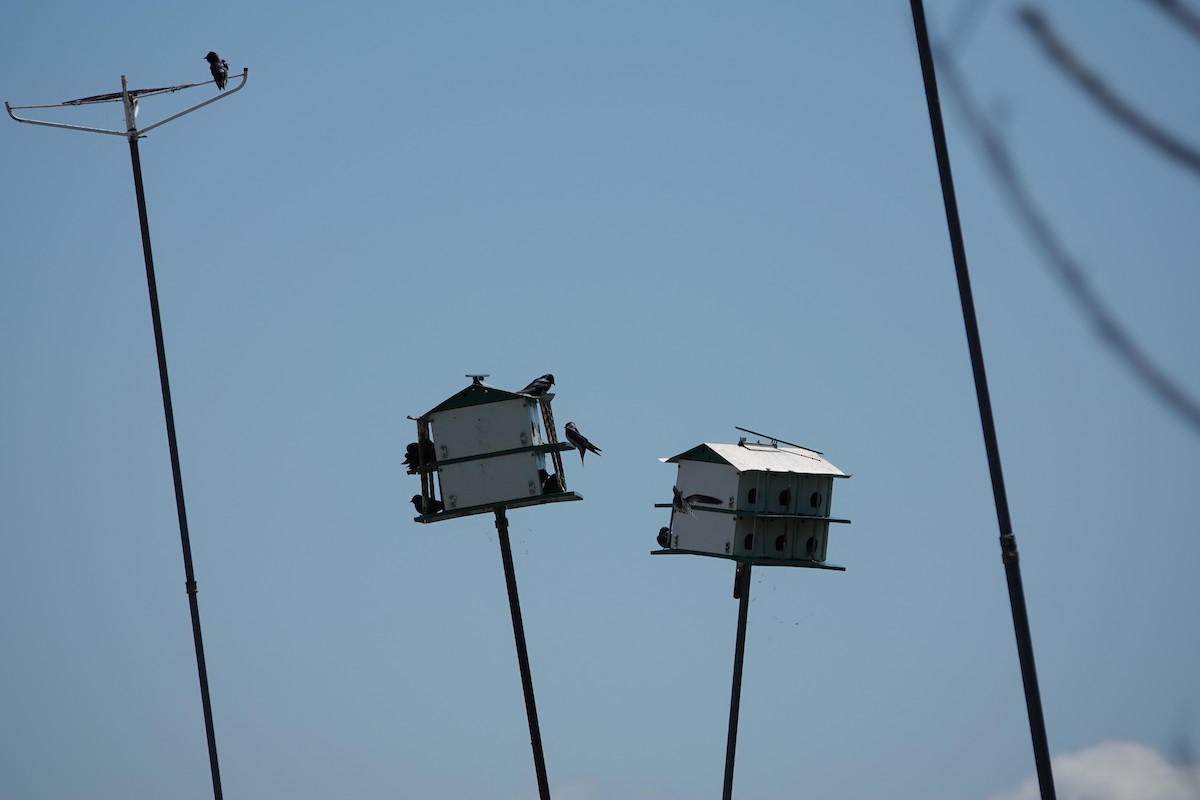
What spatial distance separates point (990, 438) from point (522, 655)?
7260mm

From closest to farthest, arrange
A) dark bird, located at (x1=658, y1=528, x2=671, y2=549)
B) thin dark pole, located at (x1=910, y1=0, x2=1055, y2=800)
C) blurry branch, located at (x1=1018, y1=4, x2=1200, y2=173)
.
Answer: blurry branch, located at (x1=1018, y1=4, x2=1200, y2=173) < thin dark pole, located at (x1=910, y1=0, x2=1055, y2=800) < dark bird, located at (x1=658, y1=528, x2=671, y2=549)

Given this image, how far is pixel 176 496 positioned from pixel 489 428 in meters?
2.92

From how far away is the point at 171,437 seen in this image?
1380 cm

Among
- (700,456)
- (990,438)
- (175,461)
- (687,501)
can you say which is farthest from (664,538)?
(990,438)

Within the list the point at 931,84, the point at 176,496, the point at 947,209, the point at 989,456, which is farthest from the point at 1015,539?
the point at 176,496

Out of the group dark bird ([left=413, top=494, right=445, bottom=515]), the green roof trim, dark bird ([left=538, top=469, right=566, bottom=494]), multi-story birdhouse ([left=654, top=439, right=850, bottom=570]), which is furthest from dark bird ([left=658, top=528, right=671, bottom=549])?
dark bird ([left=413, top=494, right=445, bottom=515])

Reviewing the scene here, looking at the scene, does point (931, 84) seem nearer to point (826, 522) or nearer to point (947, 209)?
→ point (947, 209)

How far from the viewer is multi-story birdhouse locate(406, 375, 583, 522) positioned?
43.0 ft

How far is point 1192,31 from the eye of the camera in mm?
1412

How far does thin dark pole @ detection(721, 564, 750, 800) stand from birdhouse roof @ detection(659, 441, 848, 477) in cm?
89

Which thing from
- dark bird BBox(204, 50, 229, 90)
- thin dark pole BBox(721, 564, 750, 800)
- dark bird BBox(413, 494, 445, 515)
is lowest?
thin dark pole BBox(721, 564, 750, 800)

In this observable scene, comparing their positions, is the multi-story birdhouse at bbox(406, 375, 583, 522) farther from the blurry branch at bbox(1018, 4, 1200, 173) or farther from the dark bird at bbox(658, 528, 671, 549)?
the blurry branch at bbox(1018, 4, 1200, 173)

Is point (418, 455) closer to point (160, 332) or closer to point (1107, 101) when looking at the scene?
point (160, 332)

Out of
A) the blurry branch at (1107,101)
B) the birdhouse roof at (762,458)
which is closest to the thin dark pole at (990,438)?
the blurry branch at (1107,101)
